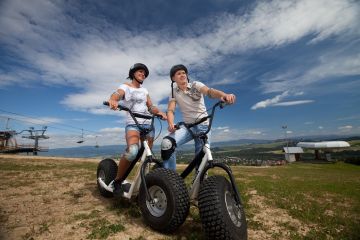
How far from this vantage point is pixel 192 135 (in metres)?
4.86

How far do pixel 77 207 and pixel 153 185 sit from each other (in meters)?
2.65

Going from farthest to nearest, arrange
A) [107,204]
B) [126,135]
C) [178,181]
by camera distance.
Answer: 1. [107,204]
2. [126,135]
3. [178,181]

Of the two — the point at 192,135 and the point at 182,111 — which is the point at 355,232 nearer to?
the point at 192,135

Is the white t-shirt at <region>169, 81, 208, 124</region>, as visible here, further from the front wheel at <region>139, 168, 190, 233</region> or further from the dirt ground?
the dirt ground

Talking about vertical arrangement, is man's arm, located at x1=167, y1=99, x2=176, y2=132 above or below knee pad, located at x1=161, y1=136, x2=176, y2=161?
above

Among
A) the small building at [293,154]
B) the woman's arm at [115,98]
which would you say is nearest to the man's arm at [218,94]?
the woman's arm at [115,98]

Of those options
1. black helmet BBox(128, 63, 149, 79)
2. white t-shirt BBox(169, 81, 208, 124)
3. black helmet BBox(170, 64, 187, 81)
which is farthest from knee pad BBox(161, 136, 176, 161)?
black helmet BBox(128, 63, 149, 79)

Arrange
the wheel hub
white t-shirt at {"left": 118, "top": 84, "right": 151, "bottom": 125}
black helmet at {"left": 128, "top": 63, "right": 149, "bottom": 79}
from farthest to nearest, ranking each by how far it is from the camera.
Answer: black helmet at {"left": 128, "top": 63, "right": 149, "bottom": 79}
white t-shirt at {"left": 118, "top": 84, "right": 151, "bottom": 125}
the wheel hub

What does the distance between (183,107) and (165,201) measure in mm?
2251

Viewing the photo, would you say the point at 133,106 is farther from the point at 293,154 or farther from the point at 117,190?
the point at 293,154

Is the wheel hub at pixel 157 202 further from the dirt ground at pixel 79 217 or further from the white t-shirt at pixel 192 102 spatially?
the white t-shirt at pixel 192 102

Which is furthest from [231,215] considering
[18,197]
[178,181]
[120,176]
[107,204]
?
[18,197]

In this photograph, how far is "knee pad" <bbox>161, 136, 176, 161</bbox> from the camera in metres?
4.72

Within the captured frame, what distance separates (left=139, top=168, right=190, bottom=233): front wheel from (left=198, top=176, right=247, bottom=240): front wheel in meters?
0.39
